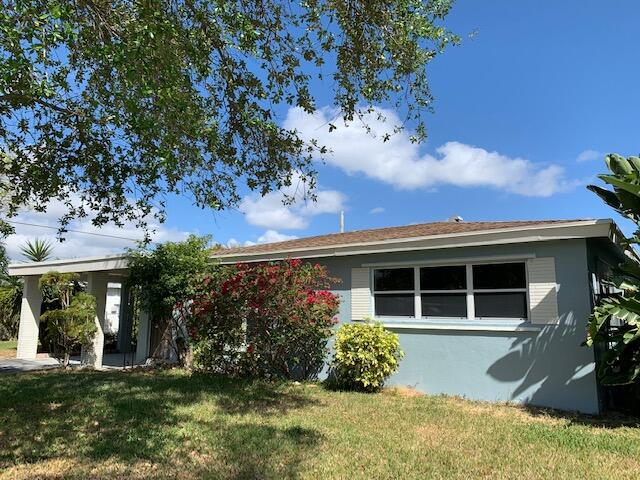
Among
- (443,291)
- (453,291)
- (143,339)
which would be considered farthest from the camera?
(143,339)

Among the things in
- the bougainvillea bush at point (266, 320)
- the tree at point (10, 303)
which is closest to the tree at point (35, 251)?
the tree at point (10, 303)

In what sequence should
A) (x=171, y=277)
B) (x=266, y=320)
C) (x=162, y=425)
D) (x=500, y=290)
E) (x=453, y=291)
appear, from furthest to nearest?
(x=171, y=277) → (x=266, y=320) → (x=453, y=291) → (x=500, y=290) → (x=162, y=425)

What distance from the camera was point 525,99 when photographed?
38.9 ft

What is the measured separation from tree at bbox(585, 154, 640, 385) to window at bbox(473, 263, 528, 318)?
4.55 ft

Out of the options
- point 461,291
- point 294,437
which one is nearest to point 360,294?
point 461,291

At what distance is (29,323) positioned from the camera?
16.3 metres

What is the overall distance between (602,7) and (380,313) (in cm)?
686

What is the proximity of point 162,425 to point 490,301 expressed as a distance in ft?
19.8

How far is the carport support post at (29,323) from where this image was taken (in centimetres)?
1625

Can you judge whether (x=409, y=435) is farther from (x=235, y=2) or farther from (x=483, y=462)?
(x=235, y=2)

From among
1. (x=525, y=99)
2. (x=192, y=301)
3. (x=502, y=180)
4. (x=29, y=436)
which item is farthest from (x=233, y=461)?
(x=502, y=180)

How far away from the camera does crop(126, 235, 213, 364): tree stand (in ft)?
40.0

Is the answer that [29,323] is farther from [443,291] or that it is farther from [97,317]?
[443,291]

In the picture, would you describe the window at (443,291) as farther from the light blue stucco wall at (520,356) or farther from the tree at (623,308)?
the tree at (623,308)
